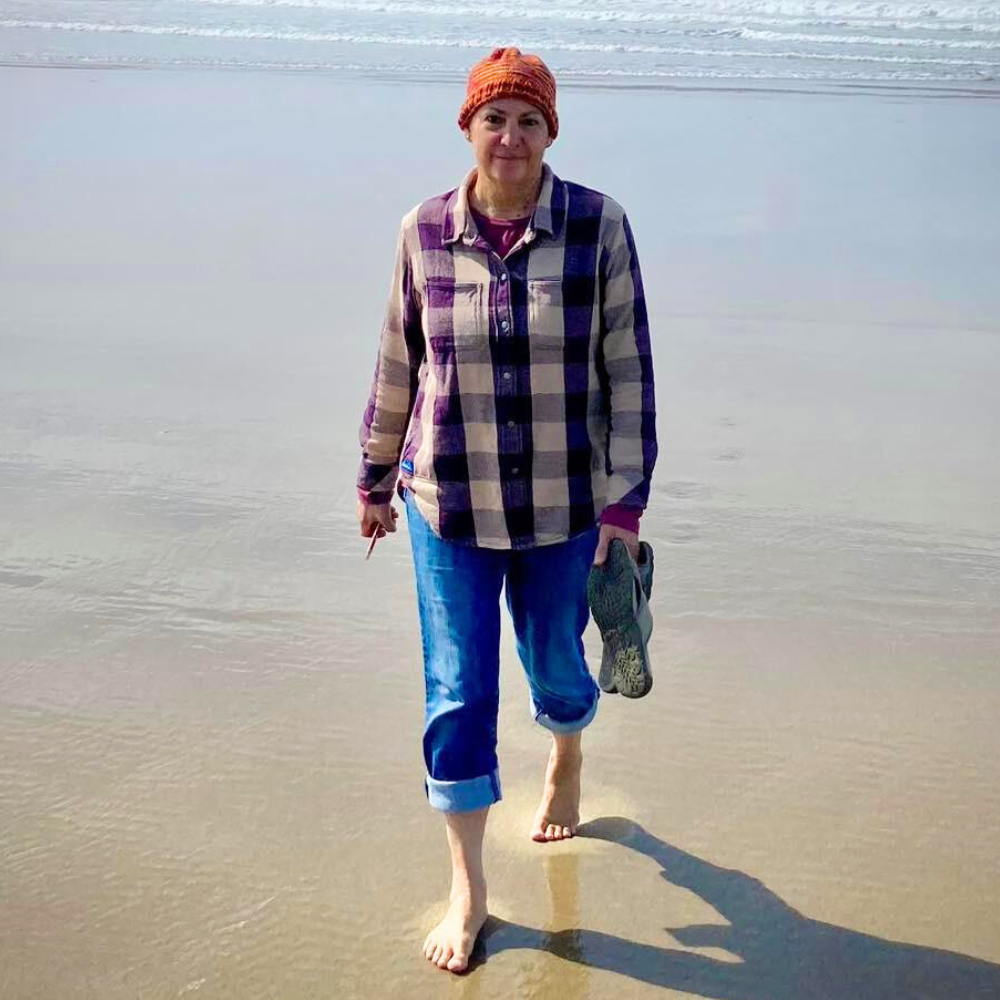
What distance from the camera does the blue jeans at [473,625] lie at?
2.99 m

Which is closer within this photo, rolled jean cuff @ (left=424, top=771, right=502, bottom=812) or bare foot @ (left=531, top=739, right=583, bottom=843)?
rolled jean cuff @ (left=424, top=771, right=502, bottom=812)

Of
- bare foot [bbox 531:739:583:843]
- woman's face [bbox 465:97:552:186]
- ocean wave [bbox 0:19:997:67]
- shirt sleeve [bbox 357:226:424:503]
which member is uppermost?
ocean wave [bbox 0:19:997:67]

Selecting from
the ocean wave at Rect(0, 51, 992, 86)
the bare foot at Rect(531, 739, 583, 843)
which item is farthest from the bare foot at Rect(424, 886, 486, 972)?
the ocean wave at Rect(0, 51, 992, 86)

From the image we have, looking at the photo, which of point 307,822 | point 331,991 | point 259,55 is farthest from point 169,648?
point 259,55

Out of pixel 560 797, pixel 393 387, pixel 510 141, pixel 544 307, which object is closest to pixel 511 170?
pixel 510 141

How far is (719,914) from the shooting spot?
10.5 ft

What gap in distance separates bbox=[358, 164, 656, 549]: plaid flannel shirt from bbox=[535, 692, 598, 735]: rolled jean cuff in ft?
1.67

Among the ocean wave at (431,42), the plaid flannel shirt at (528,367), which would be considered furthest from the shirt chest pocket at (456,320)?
the ocean wave at (431,42)

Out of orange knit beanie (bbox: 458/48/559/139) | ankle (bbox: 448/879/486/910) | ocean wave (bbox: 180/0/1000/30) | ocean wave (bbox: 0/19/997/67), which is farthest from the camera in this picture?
ocean wave (bbox: 180/0/1000/30)

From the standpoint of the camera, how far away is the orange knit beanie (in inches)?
112

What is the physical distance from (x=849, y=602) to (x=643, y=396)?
71.6 inches

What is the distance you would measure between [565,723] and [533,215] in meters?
1.13

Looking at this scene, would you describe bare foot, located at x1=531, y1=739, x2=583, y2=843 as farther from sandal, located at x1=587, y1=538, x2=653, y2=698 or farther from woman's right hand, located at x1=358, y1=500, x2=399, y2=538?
woman's right hand, located at x1=358, y1=500, x2=399, y2=538

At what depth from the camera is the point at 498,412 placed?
2.92 m
